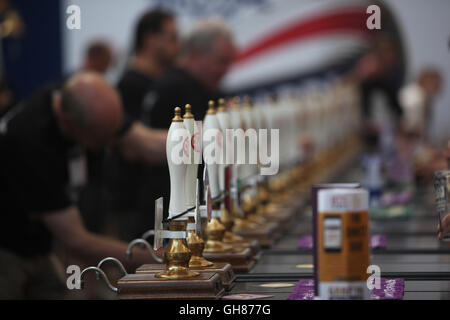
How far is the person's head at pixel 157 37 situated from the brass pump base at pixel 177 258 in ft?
12.2

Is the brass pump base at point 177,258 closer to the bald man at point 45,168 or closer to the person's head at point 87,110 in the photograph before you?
the bald man at point 45,168

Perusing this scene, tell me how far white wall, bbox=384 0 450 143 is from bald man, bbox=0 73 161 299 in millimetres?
6851

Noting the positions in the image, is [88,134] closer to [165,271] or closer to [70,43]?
[165,271]

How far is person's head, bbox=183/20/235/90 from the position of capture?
4.39 meters

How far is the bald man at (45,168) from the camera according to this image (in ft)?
10.8

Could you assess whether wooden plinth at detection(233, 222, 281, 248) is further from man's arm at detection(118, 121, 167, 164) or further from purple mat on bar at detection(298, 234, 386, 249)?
man's arm at detection(118, 121, 167, 164)

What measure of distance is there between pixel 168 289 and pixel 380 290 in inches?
17.4

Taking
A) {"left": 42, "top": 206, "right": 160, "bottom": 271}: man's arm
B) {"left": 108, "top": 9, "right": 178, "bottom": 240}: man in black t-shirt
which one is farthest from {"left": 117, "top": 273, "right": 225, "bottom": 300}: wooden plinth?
{"left": 108, "top": 9, "right": 178, "bottom": 240}: man in black t-shirt

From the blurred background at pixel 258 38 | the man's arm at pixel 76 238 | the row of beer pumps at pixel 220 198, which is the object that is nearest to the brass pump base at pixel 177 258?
the row of beer pumps at pixel 220 198

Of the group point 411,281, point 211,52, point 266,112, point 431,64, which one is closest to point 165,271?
point 411,281

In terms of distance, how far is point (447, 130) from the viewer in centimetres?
909

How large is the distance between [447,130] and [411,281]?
285 inches

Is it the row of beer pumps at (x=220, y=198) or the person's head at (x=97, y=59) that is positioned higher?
the person's head at (x=97, y=59)

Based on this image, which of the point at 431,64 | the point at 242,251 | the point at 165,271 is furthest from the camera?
the point at 431,64
